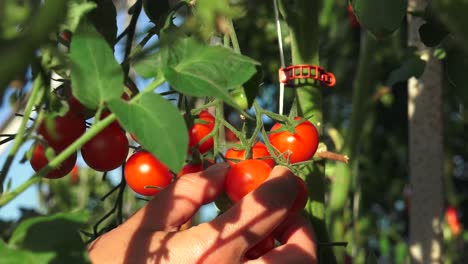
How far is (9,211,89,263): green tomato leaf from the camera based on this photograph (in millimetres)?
346

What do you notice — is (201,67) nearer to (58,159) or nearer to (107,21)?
(58,159)

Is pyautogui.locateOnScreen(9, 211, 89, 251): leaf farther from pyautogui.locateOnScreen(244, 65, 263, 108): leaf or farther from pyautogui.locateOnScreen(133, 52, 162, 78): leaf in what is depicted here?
pyautogui.locateOnScreen(244, 65, 263, 108): leaf

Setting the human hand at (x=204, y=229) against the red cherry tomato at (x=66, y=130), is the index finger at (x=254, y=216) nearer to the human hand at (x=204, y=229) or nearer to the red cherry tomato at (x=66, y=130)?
the human hand at (x=204, y=229)

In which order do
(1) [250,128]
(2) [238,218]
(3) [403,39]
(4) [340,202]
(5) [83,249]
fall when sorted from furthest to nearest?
(3) [403,39]
(4) [340,202]
(1) [250,128]
(2) [238,218]
(5) [83,249]

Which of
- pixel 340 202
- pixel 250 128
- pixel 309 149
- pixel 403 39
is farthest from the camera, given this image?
pixel 403 39

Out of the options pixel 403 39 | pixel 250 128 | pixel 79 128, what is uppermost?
pixel 79 128

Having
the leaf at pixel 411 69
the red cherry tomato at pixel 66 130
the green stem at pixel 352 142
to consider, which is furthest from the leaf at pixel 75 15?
the green stem at pixel 352 142

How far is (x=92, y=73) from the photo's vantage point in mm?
385

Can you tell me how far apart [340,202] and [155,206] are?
0.65 metres

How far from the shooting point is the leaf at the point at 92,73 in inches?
15.1

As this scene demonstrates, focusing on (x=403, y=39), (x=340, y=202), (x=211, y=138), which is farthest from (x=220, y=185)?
(x=403, y=39)

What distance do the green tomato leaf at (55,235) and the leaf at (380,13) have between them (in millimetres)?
336

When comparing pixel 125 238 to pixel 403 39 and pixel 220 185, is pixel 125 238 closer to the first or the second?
pixel 220 185

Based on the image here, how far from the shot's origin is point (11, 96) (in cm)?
41
